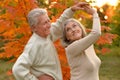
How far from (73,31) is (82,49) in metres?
0.18

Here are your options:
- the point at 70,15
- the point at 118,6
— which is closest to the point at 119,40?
the point at 118,6

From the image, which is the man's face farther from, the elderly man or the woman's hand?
the woman's hand

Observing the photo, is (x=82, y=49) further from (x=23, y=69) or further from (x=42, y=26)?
(x=23, y=69)

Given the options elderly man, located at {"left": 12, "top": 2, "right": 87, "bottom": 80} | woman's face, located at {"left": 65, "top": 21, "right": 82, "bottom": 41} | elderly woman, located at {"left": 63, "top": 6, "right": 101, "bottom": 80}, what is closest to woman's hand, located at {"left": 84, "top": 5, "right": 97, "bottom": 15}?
elderly woman, located at {"left": 63, "top": 6, "right": 101, "bottom": 80}

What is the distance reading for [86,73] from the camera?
9.94 ft

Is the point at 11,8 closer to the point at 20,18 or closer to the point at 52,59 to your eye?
the point at 20,18

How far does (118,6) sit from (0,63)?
6.98 meters

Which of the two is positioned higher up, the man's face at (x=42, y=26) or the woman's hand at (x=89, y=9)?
the woman's hand at (x=89, y=9)

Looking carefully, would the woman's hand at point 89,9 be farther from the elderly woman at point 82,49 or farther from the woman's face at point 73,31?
the woman's face at point 73,31

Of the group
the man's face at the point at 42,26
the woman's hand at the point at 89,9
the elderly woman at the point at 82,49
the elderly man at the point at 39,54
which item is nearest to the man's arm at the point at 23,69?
the elderly man at the point at 39,54

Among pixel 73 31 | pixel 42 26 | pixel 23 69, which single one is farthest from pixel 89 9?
pixel 23 69

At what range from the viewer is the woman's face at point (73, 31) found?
3.05m

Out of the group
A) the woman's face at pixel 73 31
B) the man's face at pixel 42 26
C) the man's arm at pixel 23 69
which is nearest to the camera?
the man's arm at pixel 23 69

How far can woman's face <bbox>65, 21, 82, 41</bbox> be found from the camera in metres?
3.05
